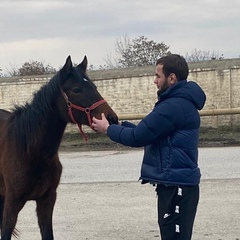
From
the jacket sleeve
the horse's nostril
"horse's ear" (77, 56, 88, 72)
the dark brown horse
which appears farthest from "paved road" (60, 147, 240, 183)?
the jacket sleeve

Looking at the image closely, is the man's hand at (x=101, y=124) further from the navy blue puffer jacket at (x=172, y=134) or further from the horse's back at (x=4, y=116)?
the horse's back at (x=4, y=116)

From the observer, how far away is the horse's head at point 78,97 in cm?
466

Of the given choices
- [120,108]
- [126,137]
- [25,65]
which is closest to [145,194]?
[126,137]

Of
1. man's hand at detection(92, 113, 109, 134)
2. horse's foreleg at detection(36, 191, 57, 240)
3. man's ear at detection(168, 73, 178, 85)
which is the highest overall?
man's ear at detection(168, 73, 178, 85)

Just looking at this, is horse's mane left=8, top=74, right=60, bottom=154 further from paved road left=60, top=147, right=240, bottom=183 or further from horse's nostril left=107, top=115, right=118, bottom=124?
paved road left=60, top=147, right=240, bottom=183

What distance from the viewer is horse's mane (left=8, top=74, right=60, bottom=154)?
16.3ft

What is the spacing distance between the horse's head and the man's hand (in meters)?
0.15

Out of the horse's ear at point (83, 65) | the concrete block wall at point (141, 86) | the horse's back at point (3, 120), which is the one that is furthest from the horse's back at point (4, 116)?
the concrete block wall at point (141, 86)

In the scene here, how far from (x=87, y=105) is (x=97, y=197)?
402 cm

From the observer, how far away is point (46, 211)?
5262 mm

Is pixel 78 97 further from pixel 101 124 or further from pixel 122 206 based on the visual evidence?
pixel 122 206

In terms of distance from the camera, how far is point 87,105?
4707 mm

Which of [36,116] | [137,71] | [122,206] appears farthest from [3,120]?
[137,71]

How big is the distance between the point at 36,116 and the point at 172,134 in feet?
4.91
